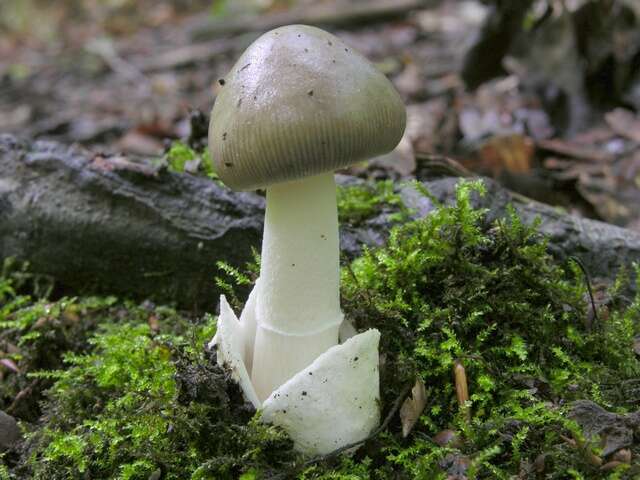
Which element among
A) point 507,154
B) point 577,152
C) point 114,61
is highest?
point 114,61

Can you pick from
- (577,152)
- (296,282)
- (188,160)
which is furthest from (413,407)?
(577,152)

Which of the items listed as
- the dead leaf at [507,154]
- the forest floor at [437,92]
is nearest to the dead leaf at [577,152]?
the forest floor at [437,92]

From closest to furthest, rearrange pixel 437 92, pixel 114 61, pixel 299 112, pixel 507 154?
pixel 299 112 < pixel 507 154 < pixel 437 92 < pixel 114 61


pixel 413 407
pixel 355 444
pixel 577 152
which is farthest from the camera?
pixel 577 152

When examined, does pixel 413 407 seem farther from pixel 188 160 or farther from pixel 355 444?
pixel 188 160

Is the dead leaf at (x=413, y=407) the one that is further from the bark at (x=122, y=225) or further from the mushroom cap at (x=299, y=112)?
the bark at (x=122, y=225)

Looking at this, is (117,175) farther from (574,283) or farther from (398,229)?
(574,283)

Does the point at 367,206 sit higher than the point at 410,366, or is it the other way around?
the point at 367,206
